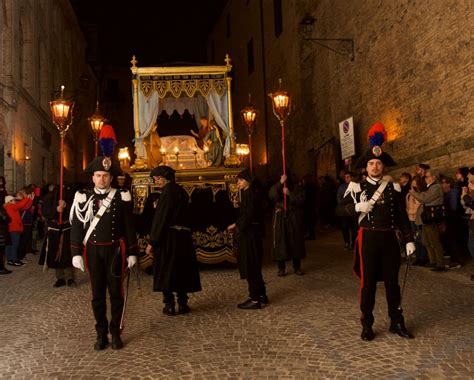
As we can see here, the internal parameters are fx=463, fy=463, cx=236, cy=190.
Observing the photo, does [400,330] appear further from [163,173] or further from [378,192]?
[163,173]

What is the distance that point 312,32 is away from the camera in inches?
818

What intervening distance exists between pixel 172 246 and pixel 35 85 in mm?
16608

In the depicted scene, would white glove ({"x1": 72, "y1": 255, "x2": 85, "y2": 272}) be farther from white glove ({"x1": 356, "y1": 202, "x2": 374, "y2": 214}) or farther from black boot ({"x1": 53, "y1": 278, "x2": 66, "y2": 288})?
black boot ({"x1": 53, "y1": 278, "x2": 66, "y2": 288})

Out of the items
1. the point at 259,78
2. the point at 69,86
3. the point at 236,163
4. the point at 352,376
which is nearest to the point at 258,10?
the point at 259,78

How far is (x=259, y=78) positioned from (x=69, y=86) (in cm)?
1147

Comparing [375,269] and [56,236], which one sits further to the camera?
[56,236]

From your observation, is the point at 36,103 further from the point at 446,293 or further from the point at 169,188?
the point at 446,293

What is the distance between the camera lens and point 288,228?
8.73 m

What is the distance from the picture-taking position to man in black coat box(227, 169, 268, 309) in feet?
20.8

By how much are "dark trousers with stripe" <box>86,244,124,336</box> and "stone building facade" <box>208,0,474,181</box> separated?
8.79 meters

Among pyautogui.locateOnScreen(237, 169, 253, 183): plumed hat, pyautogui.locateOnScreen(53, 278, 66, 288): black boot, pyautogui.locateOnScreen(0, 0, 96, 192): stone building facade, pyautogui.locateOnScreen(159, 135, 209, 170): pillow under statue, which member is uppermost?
pyautogui.locateOnScreen(0, 0, 96, 192): stone building facade

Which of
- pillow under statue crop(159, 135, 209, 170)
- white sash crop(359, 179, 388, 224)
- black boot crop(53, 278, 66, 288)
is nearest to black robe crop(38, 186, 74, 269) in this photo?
black boot crop(53, 278, 66, 288)

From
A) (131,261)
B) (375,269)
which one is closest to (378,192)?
(375,269)

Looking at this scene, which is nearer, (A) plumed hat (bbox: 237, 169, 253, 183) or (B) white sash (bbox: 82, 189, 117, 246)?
(B) white sash (bbox: 82, 189, 117, 246)
